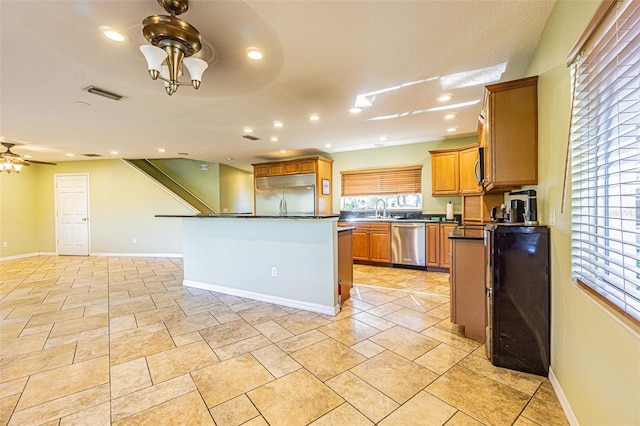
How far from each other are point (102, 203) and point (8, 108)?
A: 4.41 meters

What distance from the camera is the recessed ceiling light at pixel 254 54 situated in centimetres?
207

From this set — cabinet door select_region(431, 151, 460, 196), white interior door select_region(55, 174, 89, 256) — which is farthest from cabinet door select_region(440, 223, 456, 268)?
white interior door select_region(55, 174, 89, 256)

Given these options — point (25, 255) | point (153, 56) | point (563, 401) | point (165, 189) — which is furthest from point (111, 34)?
point (25, 255)

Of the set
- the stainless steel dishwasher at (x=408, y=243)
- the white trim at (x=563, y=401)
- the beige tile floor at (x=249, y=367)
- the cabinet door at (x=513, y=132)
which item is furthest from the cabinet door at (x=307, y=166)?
the white trim at (x=563, y=401)

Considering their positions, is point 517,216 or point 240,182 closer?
point 517,216

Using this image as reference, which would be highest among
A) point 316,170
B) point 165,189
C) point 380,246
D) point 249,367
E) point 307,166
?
point 307,166

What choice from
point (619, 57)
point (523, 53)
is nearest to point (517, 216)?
point (523, 53)

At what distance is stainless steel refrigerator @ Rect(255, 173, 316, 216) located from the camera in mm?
6000

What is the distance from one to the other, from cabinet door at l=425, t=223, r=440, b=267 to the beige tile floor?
4.40 feet

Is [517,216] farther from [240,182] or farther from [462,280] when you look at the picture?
[240,182]

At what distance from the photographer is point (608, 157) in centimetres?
116

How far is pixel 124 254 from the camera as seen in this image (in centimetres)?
697

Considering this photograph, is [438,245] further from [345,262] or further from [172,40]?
[172,40]

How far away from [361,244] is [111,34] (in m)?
4.58
